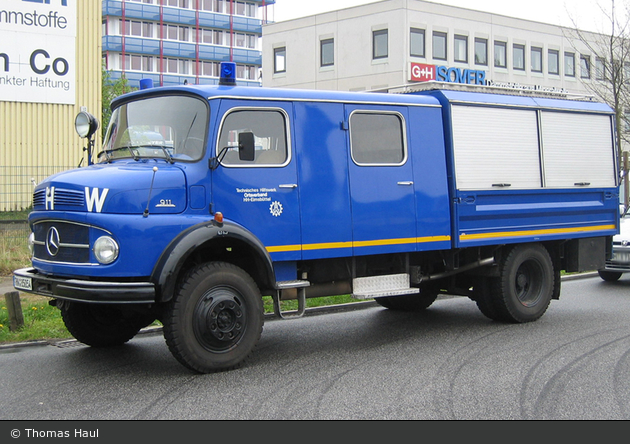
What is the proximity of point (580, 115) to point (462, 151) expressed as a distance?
245 cm

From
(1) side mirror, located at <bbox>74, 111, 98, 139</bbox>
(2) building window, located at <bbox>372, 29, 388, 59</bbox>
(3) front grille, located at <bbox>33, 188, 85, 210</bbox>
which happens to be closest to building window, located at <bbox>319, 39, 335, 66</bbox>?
(2) building window, located at <bbox>372, 29, 388, 59</bbox>

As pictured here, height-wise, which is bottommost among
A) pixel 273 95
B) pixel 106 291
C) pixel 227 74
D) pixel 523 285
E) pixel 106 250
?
pixel 523 285

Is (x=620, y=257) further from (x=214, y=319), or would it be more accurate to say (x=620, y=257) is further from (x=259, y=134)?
(x=214, y=319)

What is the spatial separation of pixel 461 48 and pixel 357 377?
4221 cm

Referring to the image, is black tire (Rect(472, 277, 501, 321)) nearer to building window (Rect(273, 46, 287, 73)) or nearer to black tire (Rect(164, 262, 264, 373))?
black tire (Rect(164, 262, 264, 373))

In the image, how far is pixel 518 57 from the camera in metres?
49.0

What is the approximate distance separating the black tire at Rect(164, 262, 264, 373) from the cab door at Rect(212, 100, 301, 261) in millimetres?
504

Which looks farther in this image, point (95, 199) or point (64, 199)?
point (64, 199)

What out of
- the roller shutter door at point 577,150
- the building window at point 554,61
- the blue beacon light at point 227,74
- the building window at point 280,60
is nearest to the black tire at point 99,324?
the blue beacon light at point 227,74

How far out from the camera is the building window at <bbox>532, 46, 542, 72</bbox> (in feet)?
163

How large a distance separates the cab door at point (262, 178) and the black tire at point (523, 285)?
3112 mm

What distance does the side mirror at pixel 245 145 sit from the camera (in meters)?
6.97

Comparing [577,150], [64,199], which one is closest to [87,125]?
[64,199]
